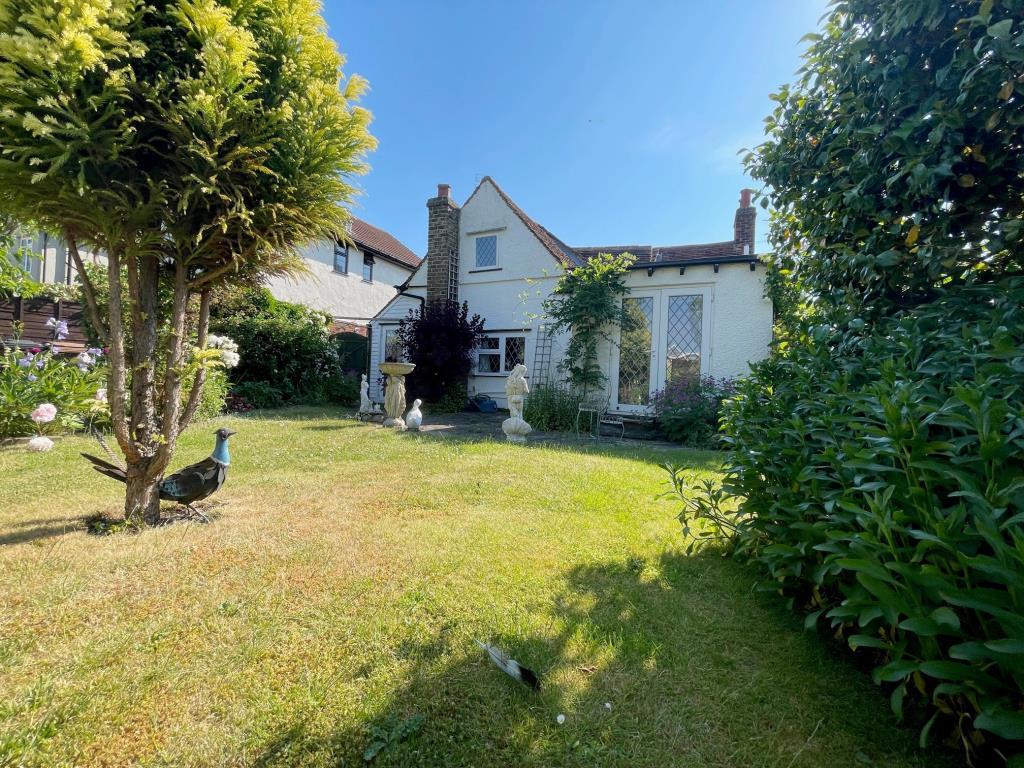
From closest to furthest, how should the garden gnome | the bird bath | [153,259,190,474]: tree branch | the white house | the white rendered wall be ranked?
1. [153,259,190,474]: tree branch
2. the garden gnome
3. the bird bath
4. the white rendered wall
5. the white house

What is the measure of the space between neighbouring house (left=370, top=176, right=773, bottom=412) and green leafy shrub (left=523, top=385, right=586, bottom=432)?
1.03m

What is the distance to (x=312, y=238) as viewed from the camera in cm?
351

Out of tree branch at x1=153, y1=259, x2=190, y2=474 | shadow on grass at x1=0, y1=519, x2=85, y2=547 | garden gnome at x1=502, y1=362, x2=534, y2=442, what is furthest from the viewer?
garden gnome at x1=502, y1=362, x2=534, y2=442

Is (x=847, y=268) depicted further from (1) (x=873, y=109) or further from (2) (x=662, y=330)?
(2) (x=662, y=330)

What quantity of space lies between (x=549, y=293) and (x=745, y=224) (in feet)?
22.9

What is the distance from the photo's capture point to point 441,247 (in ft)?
43.8

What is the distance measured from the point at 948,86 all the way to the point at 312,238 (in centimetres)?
379

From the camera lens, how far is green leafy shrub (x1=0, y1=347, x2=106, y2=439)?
6.09 metres

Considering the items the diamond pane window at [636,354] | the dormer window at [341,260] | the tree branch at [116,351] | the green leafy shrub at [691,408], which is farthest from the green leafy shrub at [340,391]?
the tree branch at [116,351]

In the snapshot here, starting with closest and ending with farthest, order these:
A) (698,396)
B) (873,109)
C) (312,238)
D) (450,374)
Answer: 1. (873,109)
2. (312,238)
3. (698,396)
4. (450,374)

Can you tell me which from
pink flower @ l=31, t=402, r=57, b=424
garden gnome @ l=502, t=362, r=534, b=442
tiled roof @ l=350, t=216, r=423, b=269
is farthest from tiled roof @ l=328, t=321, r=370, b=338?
pink flower @ l=31, t=402, r=57, b=424

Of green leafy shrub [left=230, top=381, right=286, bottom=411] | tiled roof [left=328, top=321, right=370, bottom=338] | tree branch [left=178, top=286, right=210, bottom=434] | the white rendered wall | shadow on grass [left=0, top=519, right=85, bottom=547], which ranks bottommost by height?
shadow on grass [left=0, top=519, right=85, bottom=547]

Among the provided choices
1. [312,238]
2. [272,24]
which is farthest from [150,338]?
[272,24]

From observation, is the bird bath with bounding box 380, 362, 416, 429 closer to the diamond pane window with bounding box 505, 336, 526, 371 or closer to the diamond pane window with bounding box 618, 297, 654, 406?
the diamond pane window with bounding box 505, 336, 526, 371
